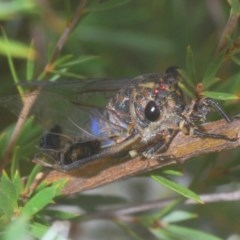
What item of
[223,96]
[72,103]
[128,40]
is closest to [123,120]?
[72,103]

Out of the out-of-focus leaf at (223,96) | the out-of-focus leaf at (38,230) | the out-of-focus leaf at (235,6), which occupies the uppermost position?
the out-of-focus leaf at (235,6)

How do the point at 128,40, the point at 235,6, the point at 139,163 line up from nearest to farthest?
1. the point at 235,6
2. the point at 139,163
3. the point at 128,40

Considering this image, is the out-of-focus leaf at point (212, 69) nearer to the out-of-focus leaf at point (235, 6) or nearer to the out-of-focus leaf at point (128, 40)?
the out-of-focus leaf at point (235, 6)

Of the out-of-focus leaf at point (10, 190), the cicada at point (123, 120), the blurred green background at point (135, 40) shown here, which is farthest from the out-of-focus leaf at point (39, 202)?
the blurred green background at point (135, 40)

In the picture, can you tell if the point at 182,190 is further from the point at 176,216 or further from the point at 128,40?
the point at 128,40

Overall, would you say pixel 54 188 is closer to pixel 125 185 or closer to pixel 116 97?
pixel 116 97

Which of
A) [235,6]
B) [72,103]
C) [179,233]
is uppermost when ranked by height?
[235,6]

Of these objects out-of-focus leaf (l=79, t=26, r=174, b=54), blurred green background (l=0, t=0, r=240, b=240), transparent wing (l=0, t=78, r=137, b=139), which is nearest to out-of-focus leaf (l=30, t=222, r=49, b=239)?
transparent wing (l=0, t=78, r=137, b=139)

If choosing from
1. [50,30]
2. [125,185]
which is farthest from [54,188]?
[125,185]
